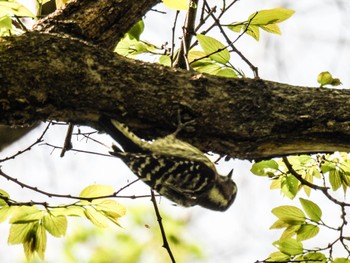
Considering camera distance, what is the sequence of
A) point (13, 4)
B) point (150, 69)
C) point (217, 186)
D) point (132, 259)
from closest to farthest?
point (13, 4) → point (150, 69) → point (217, 186) → point (132, 259)

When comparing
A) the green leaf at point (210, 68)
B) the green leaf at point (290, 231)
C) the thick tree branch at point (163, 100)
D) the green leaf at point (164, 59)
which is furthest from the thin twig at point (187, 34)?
the green leaf at point (290, 231)

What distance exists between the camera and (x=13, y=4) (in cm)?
156

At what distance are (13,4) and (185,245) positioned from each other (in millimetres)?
2223

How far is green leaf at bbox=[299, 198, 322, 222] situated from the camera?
2074mm

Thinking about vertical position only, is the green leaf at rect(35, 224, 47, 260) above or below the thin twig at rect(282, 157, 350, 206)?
below

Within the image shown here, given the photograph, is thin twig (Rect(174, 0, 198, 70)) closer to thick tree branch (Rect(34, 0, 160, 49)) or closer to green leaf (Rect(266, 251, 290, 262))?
thick tree branch (Rect(34, 0, 160, 49))

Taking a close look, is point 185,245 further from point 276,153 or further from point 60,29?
point 60,29

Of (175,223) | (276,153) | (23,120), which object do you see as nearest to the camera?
(23,120)

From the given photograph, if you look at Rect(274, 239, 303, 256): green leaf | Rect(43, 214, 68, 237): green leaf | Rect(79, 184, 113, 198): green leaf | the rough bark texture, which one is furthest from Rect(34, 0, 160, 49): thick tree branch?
Rect(274, 239, 303, 256): green leaf

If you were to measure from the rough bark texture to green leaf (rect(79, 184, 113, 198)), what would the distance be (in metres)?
0.25

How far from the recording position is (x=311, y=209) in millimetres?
2082

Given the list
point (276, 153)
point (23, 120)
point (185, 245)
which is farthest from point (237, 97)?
point (185, 245)

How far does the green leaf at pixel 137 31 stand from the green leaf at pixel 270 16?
543 millimetres

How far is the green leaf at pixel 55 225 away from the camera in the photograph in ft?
6.27
